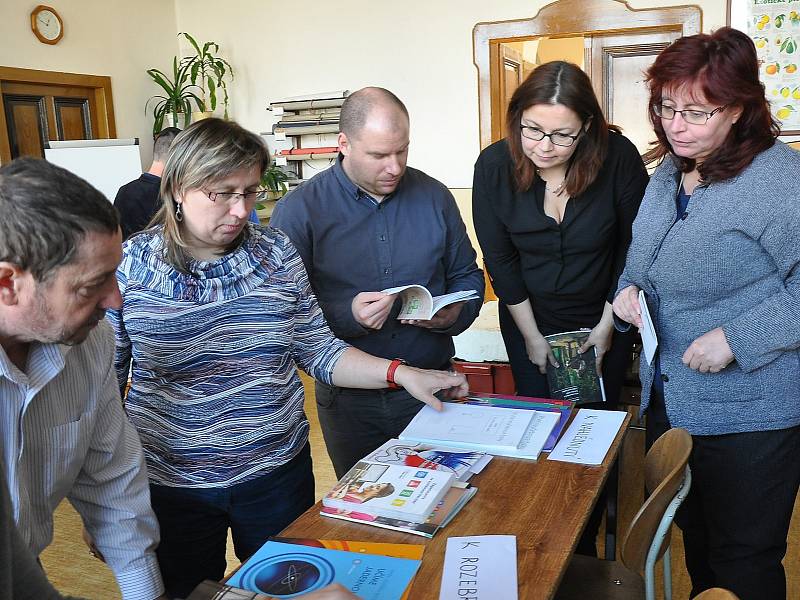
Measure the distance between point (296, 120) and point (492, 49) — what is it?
1.58m

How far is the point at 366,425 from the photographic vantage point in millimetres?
2191

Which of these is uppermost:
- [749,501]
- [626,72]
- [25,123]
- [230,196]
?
[626,72]

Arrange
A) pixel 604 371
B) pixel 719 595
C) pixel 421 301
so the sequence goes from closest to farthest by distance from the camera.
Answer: pixel 719 595
pixel 421 301
pixel 604 371

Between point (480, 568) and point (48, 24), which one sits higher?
point (48, 24)

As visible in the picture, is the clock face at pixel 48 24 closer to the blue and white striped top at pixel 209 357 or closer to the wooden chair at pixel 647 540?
the blue and white striped top at pixel 209 357

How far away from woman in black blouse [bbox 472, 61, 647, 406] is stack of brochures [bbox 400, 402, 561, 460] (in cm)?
61

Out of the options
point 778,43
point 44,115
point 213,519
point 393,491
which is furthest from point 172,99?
point 393,491

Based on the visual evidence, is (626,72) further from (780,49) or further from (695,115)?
(695,115)

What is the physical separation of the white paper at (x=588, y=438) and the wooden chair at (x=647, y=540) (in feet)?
0.39

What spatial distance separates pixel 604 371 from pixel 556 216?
539 millimetres

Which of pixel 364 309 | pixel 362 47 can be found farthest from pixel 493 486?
pixel 362 47

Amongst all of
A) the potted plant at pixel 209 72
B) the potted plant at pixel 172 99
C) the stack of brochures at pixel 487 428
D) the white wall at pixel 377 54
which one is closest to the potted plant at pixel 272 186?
the white wall at pixel 377 54

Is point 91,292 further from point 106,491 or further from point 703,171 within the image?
point 703,171

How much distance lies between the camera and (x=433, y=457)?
5.39ft
